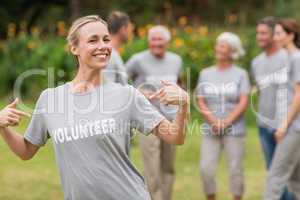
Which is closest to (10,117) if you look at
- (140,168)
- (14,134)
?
(14,134)


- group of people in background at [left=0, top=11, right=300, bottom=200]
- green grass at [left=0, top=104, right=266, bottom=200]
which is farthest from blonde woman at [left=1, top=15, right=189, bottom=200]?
green grass at [left=0, top=104, right=266, bottom=200]

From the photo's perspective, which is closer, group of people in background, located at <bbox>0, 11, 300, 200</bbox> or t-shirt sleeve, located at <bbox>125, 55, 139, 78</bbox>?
group of people in background, located at <bbox>0, 11, 300, 200</bbox>

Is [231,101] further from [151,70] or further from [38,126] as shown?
[38,126]

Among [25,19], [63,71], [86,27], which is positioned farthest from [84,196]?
[25,19]

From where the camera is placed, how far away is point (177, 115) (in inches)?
159

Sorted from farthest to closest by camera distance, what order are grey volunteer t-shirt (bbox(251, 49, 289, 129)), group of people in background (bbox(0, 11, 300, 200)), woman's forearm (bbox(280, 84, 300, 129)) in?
grey volunteer t-shirt (bbox(251, 49, 289, 129)) → group of people in background (bbox(0, 11, 300, 200)) → woman's forearm (bbox(280, 84, 300, 129))

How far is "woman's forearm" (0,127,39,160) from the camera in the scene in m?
4.26

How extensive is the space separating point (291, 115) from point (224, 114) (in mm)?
1057

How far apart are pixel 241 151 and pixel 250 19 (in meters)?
16.7

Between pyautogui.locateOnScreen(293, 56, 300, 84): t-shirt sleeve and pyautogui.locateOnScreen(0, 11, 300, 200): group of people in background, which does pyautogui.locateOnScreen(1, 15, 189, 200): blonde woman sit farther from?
pyautogui.locateOnScreen(293, 56, 300, 84): t-shirt sleeve

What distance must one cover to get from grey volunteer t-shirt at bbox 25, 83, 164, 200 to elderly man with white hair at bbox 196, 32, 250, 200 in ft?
13.1

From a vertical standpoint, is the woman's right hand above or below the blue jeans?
above

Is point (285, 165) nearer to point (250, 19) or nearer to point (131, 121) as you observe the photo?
point (131, 121)

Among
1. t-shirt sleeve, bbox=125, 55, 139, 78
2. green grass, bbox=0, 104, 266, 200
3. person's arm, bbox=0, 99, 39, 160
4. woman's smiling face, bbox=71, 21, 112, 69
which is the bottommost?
green grass, bbox=0, 104, 266, 200
